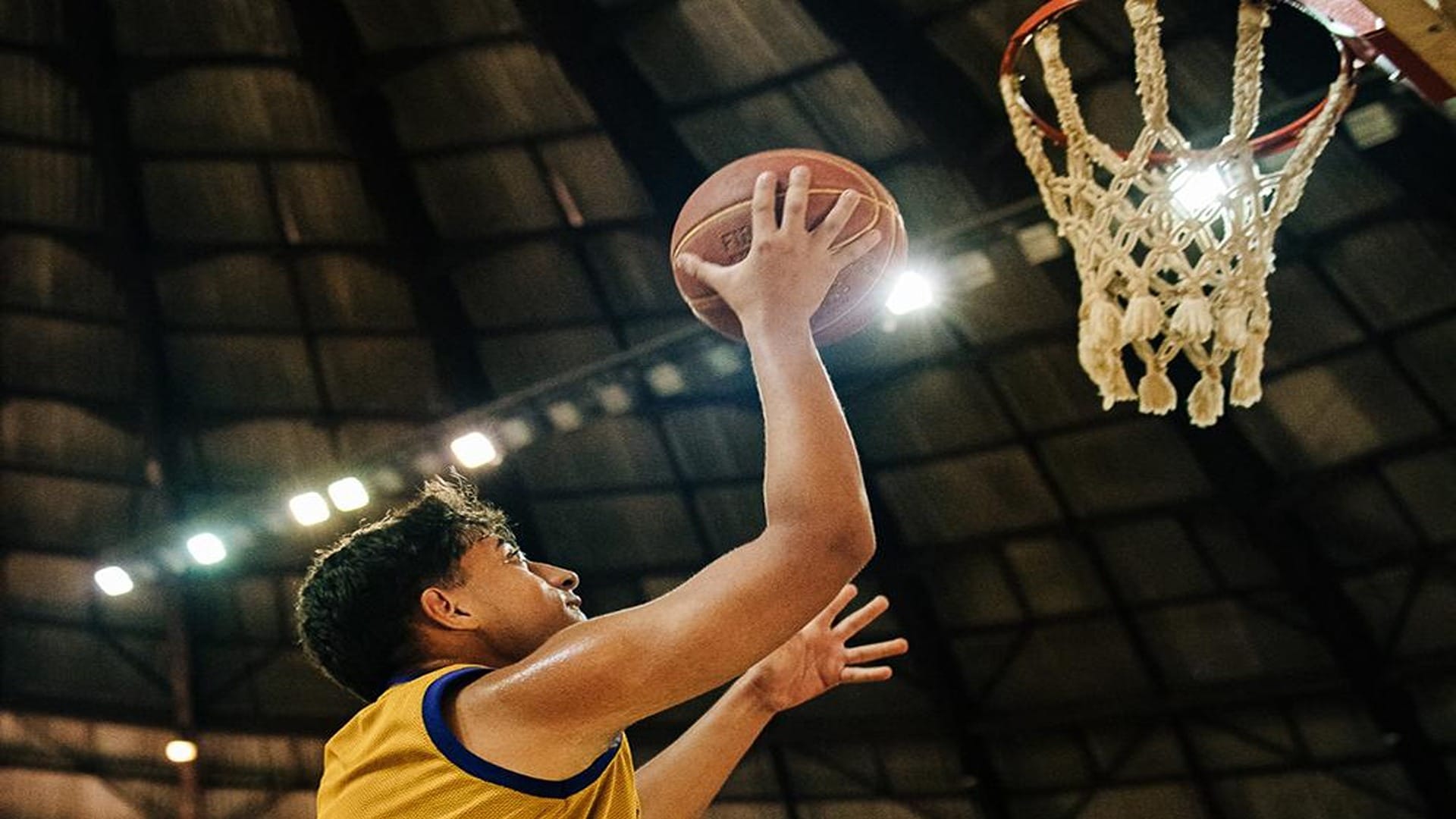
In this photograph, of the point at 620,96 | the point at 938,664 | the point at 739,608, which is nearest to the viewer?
the point at 739,608

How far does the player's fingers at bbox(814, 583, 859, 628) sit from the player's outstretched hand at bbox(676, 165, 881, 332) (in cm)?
70

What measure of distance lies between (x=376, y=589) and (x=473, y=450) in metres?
8.23

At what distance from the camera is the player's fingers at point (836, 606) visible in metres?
2.37

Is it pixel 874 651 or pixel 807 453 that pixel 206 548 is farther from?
pixel 807 453

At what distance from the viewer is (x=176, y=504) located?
1101 centimetres

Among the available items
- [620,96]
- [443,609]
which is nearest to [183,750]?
[620,96]

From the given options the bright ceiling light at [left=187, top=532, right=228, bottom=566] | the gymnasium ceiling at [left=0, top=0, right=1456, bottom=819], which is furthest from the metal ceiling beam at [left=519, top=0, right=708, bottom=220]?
the bright ceiling light at [left=187, top=532, right=228, bottom=566]

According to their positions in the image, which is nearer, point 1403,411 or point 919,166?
point 919,166

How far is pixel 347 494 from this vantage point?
411 inches

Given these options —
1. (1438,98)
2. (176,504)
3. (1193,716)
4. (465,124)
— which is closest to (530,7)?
(465,124)

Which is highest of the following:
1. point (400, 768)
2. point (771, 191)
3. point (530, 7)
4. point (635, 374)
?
point (530, 7)

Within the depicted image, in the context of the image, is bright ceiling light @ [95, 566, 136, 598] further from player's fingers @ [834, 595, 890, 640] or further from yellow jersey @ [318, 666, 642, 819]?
yellow jersey @ [318, 666, 642, 819]

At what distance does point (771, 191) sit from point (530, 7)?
20.8 ft

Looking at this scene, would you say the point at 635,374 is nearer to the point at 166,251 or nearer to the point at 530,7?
the point at 530,7
